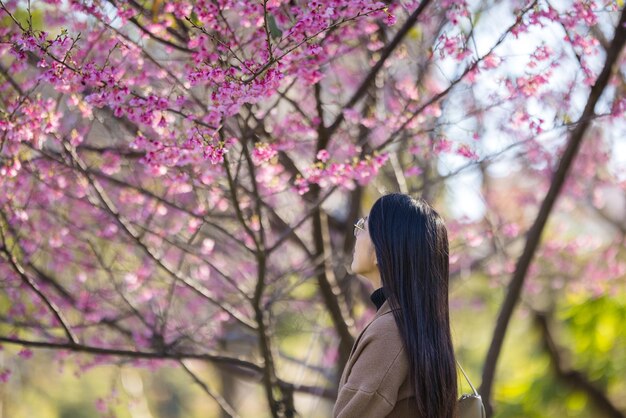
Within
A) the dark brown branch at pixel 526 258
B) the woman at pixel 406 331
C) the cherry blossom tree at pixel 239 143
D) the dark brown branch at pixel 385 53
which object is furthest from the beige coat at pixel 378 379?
the dark brown branch at pixel 526 258

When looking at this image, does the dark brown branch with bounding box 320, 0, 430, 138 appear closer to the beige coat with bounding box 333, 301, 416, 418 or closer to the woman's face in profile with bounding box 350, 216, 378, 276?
the woman's face in profile with bounding box 350, 216, 378, 276

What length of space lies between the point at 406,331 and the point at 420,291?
10cm

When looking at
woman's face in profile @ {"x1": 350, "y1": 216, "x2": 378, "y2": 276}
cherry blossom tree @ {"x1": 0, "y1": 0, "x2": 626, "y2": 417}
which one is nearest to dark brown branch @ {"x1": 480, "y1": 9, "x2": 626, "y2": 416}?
cherry blossom tree @ {"x1": 0, "y1": 0, "x2": 626, "y2": 417}

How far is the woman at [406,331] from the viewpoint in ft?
6.38

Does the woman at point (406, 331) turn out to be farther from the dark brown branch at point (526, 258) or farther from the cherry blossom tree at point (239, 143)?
the dark brown branch at point (526, 258)

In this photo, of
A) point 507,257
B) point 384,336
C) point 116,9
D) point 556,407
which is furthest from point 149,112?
point 556,407

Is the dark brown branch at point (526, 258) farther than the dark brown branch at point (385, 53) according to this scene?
Yes

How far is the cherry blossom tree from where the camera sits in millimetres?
2783

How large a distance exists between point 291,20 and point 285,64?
329mm

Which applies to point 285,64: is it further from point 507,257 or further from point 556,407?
point 556,407

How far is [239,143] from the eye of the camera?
322 cm

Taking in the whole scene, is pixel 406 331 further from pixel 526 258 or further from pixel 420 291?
pixel 526 258

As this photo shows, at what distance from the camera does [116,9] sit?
9.67 ft

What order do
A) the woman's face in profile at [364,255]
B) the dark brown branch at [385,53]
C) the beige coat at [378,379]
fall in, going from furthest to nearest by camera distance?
the dark brown branch at [385,53] → the woman's face in profile at [364,255] → the beige coat at [378,379]
